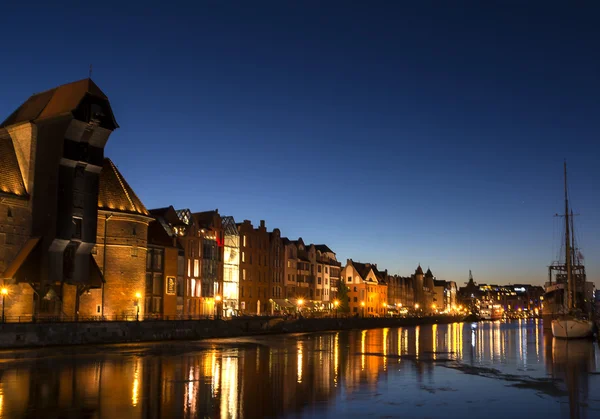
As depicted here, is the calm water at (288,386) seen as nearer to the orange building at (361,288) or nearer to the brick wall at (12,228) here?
the brick wall at (12,228)

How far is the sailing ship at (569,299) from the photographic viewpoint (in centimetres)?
7594

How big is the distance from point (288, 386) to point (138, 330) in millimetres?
37454

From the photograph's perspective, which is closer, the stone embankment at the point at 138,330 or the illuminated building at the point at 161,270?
the stone embankment at the point at 138,330

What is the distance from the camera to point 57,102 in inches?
2415

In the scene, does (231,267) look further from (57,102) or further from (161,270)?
(57,102)

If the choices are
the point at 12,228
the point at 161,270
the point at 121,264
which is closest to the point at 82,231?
the point at 12,228

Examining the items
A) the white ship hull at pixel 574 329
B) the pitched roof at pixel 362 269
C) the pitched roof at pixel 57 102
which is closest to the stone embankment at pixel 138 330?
the pitched roof at pixel 57 102

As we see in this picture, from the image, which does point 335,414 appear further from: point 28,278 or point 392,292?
point 392,292

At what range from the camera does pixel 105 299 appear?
6669cm

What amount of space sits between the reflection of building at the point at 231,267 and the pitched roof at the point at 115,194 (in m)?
32.4

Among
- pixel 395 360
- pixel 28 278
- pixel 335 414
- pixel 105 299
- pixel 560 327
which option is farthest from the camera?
pixel 560 327

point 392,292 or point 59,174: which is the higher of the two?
point 59,174

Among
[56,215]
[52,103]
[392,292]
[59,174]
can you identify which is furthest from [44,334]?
[392,292]

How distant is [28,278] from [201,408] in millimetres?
39602
